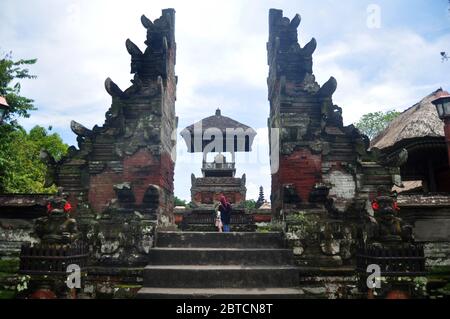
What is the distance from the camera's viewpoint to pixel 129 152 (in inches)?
246

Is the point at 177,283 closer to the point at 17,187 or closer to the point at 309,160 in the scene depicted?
the point at 309,160

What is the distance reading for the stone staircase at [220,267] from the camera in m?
4.84

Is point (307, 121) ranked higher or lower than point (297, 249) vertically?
higher

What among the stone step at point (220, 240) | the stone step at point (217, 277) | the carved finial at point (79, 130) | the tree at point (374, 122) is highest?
the tree at point (374, 122)

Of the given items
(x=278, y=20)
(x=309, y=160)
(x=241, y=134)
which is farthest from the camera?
(x=241, y=134)

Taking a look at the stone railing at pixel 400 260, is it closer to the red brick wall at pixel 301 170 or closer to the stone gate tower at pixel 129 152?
the red brick wall at pixel 301 170

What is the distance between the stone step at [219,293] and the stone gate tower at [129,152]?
1.51 metres

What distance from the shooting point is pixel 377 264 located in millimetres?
4508

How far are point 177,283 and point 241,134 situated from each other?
15.8 meters

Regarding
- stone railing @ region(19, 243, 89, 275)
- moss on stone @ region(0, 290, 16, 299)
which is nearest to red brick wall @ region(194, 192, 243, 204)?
moss on stone @ region(0, 290, 16, 299)

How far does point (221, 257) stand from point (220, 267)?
29cm

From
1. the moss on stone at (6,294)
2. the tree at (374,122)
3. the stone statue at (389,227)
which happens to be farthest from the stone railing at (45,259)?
Result: the tree at (374,122)
